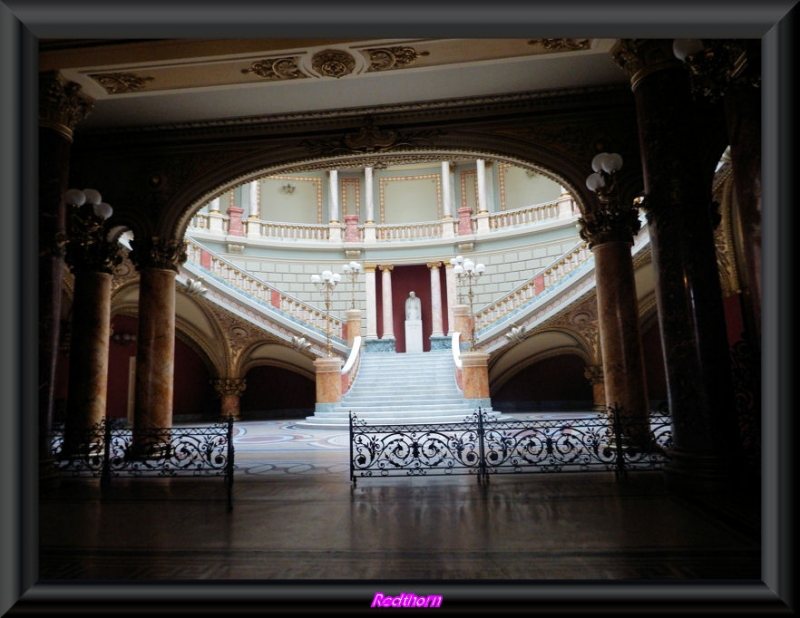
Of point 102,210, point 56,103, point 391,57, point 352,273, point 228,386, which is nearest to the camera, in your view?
point 56,103

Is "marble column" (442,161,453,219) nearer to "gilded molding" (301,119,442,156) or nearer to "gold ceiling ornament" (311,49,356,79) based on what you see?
"gilded molding" (301,119,442,156)

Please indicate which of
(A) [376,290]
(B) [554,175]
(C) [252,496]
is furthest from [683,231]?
(A) [376,290]

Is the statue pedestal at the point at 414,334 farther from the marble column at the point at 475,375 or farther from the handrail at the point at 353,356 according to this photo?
the marble column at the point at 475,375

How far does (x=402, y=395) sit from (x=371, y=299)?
6.73 meters

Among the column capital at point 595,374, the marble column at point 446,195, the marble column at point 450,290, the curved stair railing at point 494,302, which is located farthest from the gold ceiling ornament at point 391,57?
the marble column at point 446,195

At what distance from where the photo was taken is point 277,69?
19.6 feet

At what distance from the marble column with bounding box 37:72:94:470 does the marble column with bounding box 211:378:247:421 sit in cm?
1049

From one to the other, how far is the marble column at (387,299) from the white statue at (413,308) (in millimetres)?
657

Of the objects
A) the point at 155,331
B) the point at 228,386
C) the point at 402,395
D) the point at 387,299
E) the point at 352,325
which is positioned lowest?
the point at 402,395

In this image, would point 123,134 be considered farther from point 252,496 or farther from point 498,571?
point 498,571

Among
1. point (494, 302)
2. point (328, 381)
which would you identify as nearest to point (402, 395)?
point (328, 381)

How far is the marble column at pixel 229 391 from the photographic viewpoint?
50.2 feet

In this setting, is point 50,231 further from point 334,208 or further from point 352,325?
point 334,208
